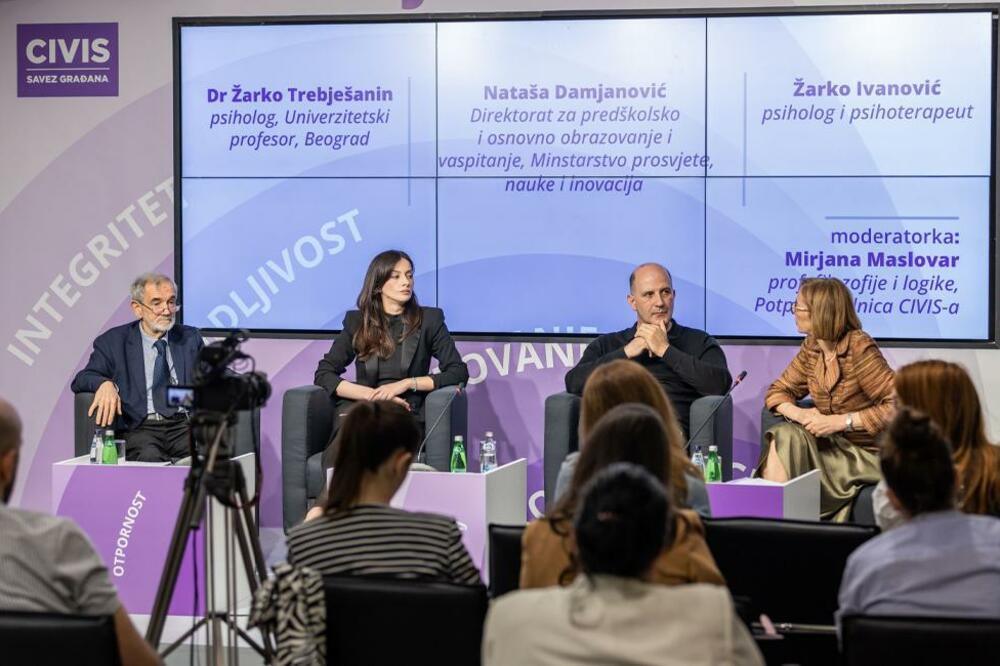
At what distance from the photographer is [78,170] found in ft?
22.5

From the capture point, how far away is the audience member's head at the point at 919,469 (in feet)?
8.38

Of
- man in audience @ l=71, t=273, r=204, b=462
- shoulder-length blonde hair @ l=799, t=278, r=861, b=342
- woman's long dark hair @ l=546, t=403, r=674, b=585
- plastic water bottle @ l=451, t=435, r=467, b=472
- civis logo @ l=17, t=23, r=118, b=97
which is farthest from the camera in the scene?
civis logo @ l=17, t=23, r=118, b=97

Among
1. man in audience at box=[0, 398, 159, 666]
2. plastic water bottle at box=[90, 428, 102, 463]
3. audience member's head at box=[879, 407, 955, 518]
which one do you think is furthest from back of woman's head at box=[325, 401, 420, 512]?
plastic water bottle at box=[90, 428, 102, 463]

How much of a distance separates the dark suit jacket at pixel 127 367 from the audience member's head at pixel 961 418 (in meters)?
3.42

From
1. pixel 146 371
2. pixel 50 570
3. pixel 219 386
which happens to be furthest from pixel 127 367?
pixel 50 570

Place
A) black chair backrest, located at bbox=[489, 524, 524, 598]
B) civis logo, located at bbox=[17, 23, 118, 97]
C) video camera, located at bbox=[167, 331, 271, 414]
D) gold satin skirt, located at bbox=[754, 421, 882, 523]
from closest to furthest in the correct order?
black chair backrest, located at bbox=[489, 524, 524, 598] < video camera, located at bbox=[167, 331, 271, 414] < gold satin skirt, located at bbox=[754, 421, 882, 523] < civis logo, located at bbox=[17, 23, 118, 97]

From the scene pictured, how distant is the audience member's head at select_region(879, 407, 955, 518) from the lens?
2.55m

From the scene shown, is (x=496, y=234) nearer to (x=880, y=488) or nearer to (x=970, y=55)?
(x=970, y=55)

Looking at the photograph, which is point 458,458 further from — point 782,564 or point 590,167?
point 782,564

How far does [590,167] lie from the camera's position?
6.32 meters

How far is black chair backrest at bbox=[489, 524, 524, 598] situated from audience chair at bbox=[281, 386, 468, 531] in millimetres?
2545

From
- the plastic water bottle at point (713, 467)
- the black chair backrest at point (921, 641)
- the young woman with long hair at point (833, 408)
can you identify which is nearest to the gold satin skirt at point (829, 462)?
the young woman with long hair at point (833, 408)

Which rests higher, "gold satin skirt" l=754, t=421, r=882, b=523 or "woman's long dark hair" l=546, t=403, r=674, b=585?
"woman's long dark hair" l=546, t=403, r=674, b=585

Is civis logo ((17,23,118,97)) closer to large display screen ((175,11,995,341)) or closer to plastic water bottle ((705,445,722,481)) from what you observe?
large display screen ((175,11,995,341))
